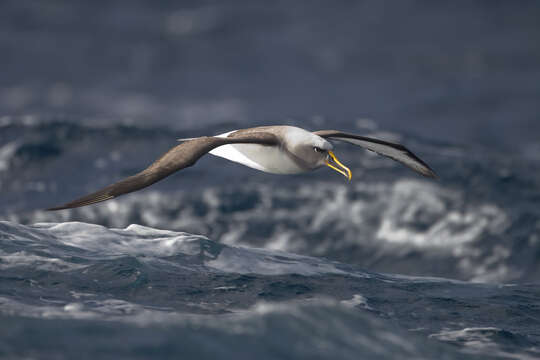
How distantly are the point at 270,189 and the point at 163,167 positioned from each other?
8040 millimetres

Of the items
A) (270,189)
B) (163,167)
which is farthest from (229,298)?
(270,189)

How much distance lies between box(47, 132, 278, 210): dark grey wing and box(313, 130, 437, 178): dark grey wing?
1.70m

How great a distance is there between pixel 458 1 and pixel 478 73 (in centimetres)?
714

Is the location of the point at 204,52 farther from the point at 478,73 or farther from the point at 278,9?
the point at 478,73

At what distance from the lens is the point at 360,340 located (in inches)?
283

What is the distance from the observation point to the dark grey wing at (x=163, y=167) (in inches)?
318

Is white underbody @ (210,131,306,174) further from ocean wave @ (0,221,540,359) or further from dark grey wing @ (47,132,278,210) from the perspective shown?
ocean wave @ (0,221,540,359)

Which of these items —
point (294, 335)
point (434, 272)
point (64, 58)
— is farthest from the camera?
point (64, 58)

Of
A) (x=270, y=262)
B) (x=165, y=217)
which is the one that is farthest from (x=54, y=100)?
(x=270, y=262)

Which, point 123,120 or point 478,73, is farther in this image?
point 478,73

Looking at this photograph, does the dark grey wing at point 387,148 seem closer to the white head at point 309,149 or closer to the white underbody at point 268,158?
the white head at point 309,149

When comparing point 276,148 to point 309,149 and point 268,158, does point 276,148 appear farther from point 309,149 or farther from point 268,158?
point 309,149

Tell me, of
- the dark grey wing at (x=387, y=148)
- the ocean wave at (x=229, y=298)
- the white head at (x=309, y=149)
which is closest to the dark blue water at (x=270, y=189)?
the ocean wave at (x=229, y=298)

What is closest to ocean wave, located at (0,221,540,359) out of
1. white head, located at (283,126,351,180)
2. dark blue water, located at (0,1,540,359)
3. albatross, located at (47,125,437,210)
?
dark blue water, located at (0,1,540,359)
